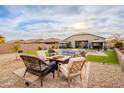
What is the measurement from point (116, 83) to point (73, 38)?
2.41 m

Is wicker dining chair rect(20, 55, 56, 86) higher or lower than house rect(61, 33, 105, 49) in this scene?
lower

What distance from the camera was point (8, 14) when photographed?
14.3 feet

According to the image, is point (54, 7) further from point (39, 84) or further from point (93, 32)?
point (39, 84)

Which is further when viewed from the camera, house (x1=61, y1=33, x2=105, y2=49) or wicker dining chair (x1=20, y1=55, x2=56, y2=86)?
house (x1=61, y1=33, x2=105, y2=49)

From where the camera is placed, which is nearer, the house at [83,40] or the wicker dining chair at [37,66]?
the wicker dining chair at [37,66]

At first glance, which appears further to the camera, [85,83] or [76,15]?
[76,15]

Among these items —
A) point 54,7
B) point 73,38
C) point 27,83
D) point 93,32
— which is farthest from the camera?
point 73,38

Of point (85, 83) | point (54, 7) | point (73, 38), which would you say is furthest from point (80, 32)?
point (85, 83)

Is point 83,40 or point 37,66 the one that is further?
point 83,40

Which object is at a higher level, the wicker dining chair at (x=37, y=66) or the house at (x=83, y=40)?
the house at (x=83, y=40)

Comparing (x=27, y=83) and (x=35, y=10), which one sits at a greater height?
(x=35, y=10)

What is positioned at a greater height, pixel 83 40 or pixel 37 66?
pixel 83 40
